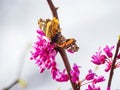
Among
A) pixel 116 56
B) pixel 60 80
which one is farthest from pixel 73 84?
pixel 116 56

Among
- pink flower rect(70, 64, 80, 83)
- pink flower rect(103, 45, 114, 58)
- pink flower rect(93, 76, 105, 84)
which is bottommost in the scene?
pink flower rect(93, 76, 105, 84)

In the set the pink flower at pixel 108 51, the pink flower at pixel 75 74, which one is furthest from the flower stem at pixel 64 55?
the pink flower at pixel 108 51

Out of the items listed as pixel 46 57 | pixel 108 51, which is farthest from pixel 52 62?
pixel 108 51

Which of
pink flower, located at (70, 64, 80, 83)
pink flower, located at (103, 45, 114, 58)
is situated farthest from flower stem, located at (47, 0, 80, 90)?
pink flower, located at (103, 45, 114, 58)

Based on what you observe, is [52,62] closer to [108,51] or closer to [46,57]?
[46,57]

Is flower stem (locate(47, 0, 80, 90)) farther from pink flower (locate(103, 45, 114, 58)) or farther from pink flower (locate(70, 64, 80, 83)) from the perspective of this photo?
pink flower (locate(103, 45, 114, 58))

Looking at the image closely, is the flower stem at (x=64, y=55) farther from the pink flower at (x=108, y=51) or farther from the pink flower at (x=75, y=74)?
the pink flower at (x=108, y=51)

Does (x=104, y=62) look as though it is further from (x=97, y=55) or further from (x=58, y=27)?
(x=58, y=27)

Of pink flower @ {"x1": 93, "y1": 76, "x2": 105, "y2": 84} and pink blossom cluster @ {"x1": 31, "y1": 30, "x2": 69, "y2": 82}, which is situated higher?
pink blossom cluster @ {"x1": 31, "y1": 30, "x2": 69, "y2": 82}
